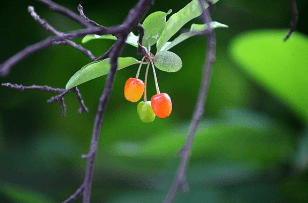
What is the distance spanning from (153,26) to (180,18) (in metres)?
0.03

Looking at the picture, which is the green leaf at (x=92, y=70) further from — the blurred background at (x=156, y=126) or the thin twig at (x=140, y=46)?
the blurred background at (x=156, y=126)

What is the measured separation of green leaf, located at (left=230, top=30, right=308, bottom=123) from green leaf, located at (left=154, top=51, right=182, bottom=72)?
688 mm

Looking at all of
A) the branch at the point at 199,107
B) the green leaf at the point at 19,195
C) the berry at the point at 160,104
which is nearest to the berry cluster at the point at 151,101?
the berry at the point at 160,104

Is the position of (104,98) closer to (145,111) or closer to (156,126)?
(145,111)

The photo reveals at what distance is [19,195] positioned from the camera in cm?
118

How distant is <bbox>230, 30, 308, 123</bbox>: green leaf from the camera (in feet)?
3.26

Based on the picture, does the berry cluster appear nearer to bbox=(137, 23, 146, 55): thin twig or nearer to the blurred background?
bbox=(137, 23, 146, 55): thin twig

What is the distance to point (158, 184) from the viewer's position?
1.37 metres

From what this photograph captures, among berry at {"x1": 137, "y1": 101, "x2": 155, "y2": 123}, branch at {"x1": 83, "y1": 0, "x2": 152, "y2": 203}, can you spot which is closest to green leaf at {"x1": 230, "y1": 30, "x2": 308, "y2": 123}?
berry at {"x1": 137, "y1": 101, "x2": 155, "y2": 123}

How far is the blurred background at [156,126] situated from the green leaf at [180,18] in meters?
0.72

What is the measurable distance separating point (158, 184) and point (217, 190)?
0.73 ft

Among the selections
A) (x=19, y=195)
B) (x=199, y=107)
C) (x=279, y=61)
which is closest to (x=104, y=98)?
(x=199, y=107)

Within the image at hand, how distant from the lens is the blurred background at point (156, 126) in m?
1.15

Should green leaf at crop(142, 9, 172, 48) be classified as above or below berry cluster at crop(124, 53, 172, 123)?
above
